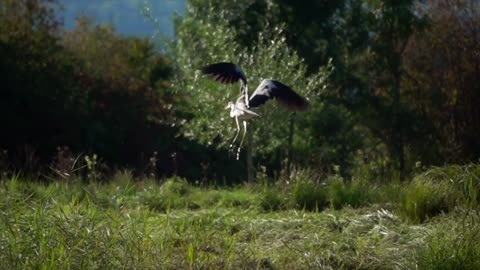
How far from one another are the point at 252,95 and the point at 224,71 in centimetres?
67

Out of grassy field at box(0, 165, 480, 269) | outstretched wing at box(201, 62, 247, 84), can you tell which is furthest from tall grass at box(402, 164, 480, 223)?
outstretched wing at box(201, 62, 247, 84)

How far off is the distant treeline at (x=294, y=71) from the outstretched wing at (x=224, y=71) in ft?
21.1

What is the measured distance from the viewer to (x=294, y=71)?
53.9 feet

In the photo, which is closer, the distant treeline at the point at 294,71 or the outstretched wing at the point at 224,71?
the outstretched wing at the point at 224,71

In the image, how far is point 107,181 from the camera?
14.0 m

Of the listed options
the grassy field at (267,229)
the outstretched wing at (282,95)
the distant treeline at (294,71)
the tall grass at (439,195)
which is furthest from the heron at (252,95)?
the distant treeline at (294,71)

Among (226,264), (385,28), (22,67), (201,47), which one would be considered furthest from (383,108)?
(226,264)

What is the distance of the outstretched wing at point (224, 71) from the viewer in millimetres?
9938

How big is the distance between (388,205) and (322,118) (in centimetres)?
855

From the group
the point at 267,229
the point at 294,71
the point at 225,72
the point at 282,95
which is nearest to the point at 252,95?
the point at 282,95

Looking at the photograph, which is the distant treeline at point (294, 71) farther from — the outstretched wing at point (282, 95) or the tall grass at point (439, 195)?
the outstretched wing at point (282, 95)

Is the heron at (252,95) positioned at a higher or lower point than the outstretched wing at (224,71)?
lower

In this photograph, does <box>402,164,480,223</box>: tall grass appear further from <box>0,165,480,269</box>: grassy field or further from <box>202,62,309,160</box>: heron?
<box>202,62,309,160</box>: heron

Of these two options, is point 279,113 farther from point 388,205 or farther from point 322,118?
point 388,205
